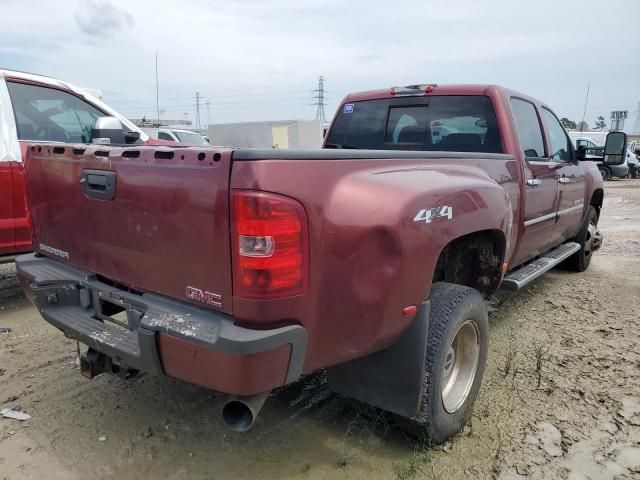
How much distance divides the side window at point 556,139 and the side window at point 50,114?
436 cm

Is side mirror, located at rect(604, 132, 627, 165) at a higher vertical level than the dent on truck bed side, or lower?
higher

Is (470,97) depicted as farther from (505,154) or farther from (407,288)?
(407,288)

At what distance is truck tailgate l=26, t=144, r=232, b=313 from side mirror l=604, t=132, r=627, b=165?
15.6 ft

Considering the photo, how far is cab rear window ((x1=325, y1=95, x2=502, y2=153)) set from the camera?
12.7ft

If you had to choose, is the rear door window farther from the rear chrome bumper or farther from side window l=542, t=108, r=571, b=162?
the rear chrome bumper

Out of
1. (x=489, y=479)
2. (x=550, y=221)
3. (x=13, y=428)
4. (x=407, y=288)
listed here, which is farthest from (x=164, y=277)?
(x=550, y=221)

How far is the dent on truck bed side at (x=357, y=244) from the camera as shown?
6.11 feet

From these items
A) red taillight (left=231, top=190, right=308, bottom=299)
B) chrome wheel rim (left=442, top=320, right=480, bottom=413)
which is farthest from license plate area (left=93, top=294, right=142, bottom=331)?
chrome wheel rim (left=442, top=320, right=480, bottom=413)

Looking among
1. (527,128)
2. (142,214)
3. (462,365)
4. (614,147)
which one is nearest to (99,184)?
(142,214)

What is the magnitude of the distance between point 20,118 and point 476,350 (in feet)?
14.1

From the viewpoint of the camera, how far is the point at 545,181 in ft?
13.6

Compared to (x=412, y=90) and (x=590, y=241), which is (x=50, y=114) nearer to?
(x=412, y=90)

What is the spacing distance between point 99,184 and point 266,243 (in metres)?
1.04

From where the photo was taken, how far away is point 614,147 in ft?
17.3
